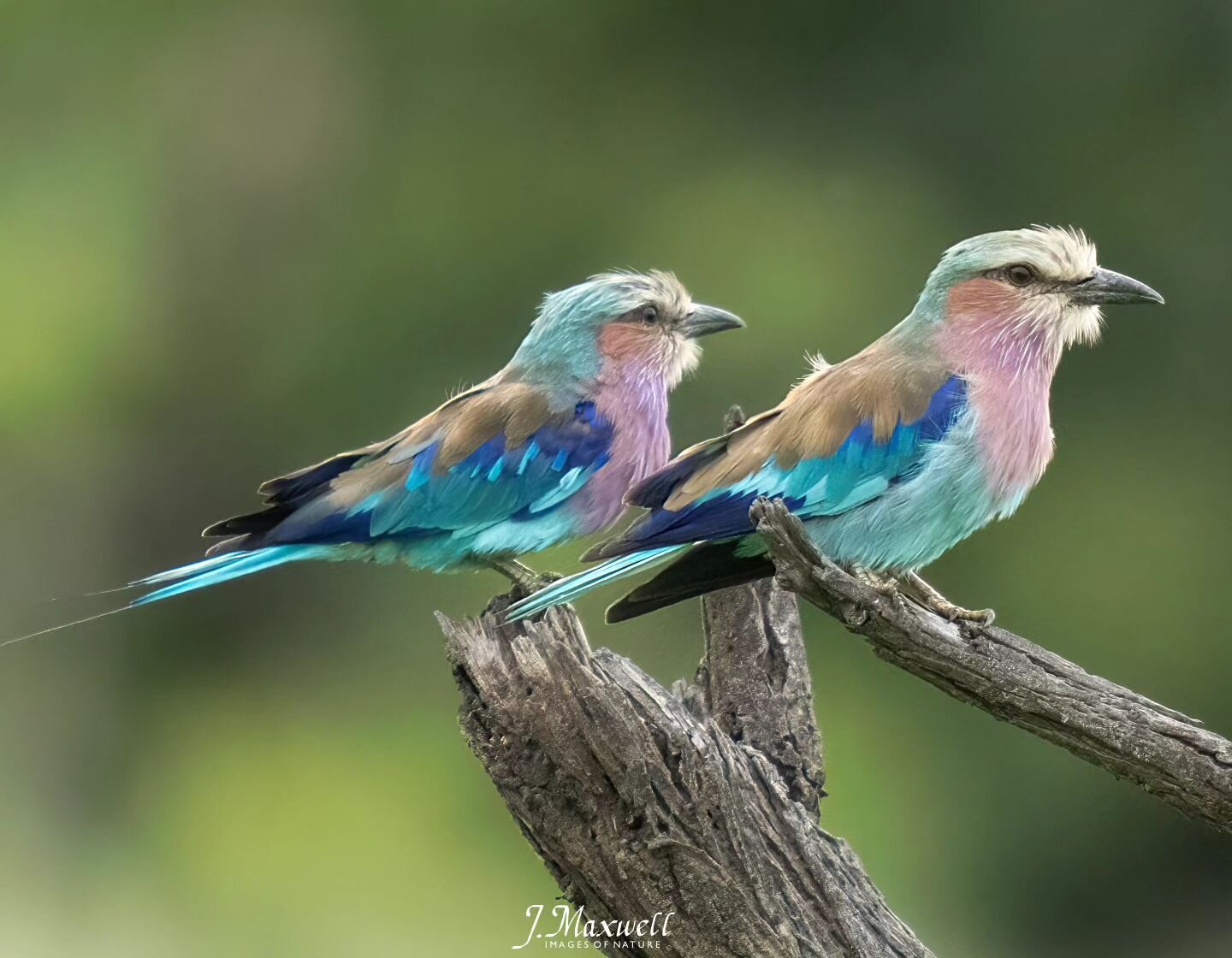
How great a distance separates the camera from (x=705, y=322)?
5.56 meters

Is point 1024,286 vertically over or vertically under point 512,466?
under

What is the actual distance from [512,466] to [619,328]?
1.81 ft

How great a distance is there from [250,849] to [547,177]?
4.51 metres

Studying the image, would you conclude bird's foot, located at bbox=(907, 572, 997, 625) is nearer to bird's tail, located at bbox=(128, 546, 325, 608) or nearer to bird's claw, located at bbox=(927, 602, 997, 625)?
bird's claw, located at bbox=(927, 602, 997, 625)

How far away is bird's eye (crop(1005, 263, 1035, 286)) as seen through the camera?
15.6 feet

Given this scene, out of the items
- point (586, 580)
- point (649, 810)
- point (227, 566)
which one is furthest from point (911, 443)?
point (227, 566)

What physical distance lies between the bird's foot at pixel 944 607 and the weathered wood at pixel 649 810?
0.63 m

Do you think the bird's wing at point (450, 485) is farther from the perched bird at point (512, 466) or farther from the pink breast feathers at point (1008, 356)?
the pink breast feathers at point (1008, 356)

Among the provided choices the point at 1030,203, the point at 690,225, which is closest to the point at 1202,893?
the point at 1030,203

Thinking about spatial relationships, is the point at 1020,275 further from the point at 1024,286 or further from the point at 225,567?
the point at 225,567

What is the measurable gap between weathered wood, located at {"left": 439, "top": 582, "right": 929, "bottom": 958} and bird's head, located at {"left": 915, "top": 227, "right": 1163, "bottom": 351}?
1.29 metres

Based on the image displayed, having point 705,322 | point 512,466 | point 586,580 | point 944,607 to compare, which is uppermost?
point 705,322

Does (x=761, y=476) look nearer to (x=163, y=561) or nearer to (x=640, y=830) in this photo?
(x=640, y=830)

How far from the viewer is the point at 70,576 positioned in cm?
1059
